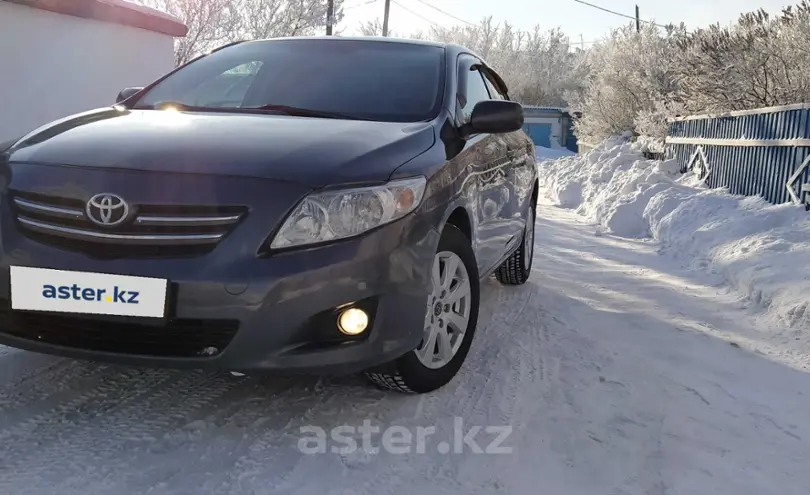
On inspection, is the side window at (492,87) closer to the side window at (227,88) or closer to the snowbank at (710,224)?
the side window at (227,88)

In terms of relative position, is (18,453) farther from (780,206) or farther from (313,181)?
(780,206)

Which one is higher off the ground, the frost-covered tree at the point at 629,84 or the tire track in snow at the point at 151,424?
the frost-covered tree at the point at 629,84

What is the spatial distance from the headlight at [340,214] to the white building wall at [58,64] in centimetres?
616

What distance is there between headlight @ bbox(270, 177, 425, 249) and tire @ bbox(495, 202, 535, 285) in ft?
8.40

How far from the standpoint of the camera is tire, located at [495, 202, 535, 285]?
506 cm

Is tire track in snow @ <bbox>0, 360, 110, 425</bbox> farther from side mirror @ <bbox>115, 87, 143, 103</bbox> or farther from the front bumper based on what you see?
side mirror @ <bbox>115, 87, 143, 103</bbox>

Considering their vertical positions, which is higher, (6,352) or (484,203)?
(484,203)

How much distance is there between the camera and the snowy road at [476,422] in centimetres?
231

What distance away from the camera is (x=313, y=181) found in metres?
2.42

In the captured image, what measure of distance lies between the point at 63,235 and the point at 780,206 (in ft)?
21.7

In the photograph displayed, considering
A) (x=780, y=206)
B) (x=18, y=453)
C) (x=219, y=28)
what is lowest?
A: (x=18, y=453)

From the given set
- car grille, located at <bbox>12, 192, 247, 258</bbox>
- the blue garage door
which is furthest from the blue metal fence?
the blue garage door

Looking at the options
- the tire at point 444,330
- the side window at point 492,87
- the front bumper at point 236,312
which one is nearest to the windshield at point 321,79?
the tire at point 444,330

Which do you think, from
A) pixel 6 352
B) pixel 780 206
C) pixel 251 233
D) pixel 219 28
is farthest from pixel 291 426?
pixel 219 28
